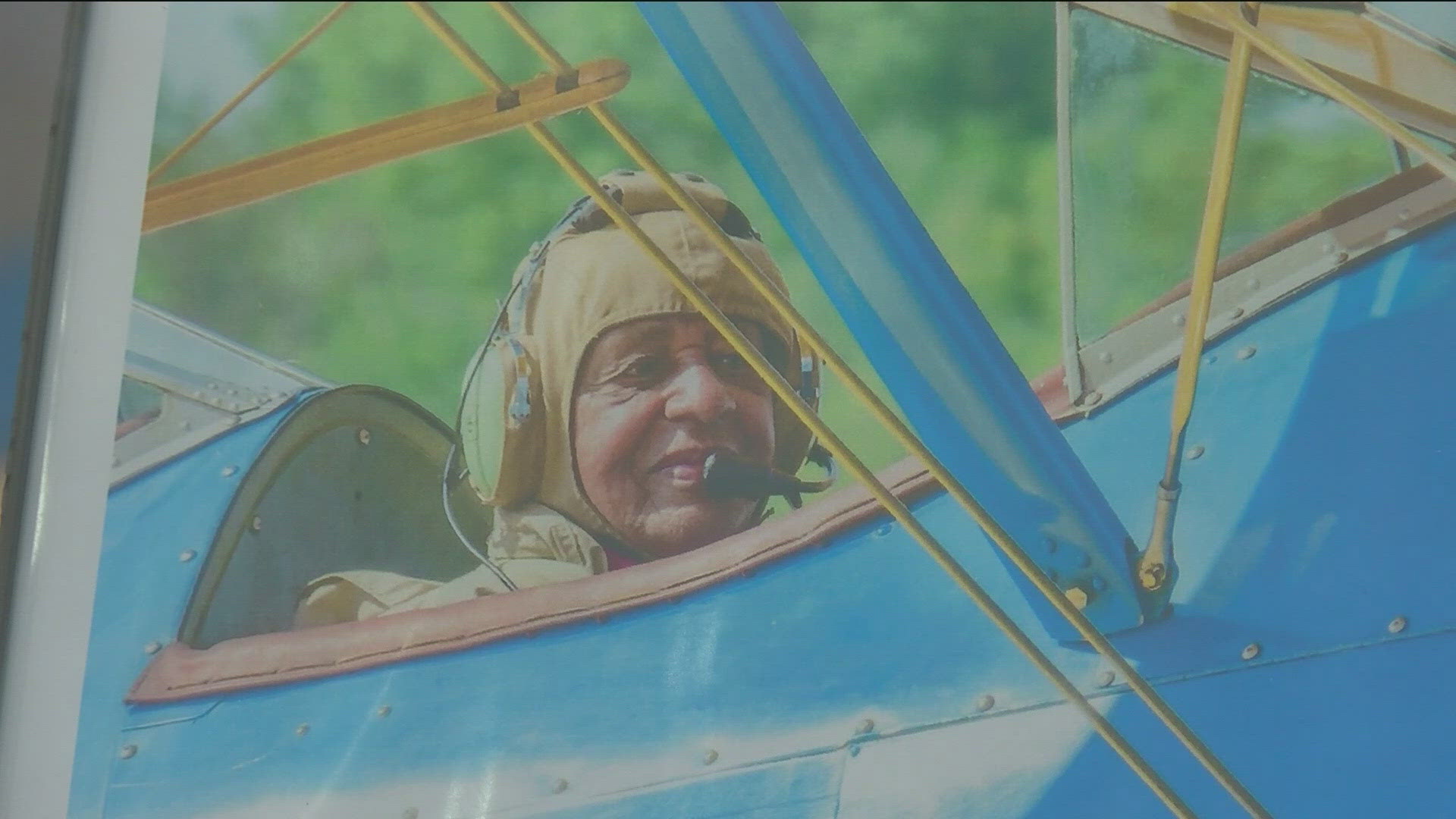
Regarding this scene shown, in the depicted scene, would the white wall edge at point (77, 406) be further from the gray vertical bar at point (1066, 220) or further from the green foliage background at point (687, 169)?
the gray vertical bar at point (1066, 220)

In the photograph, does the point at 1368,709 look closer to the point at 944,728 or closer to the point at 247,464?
the point at 944,728

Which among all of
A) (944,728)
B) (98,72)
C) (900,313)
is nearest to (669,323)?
(900,313)

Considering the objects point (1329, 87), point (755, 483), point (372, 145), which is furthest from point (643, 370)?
point (1329, 87)

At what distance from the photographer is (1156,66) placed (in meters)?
1.32

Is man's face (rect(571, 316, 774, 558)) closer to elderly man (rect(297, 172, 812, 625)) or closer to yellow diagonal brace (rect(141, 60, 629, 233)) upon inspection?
elderly man (rect(297, 172, 812, 625))

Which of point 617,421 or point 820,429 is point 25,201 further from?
point 820,429

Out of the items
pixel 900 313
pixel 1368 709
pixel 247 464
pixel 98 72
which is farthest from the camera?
pixel 98 72

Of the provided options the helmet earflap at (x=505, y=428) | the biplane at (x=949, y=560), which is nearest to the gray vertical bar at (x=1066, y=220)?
the biplane at (x=949, y=560)

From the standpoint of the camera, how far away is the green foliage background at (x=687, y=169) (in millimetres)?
1278

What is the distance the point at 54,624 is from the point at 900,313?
921 mm

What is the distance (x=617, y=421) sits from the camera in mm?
1319

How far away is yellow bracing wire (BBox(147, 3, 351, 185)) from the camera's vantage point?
1472 mm

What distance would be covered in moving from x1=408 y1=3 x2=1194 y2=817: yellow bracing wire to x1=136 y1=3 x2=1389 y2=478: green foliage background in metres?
0.03

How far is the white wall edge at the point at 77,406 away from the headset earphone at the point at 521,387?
0.41 m
